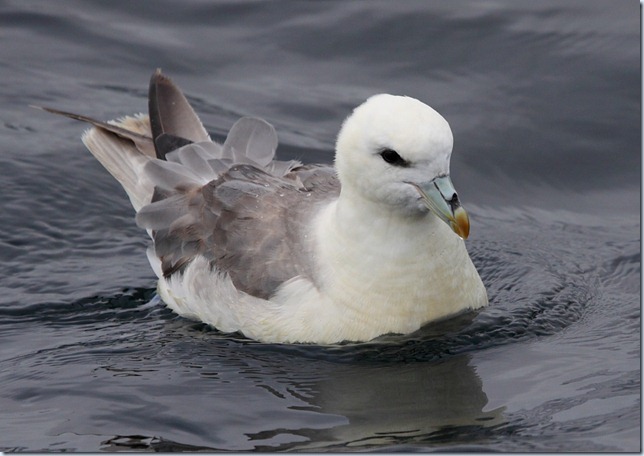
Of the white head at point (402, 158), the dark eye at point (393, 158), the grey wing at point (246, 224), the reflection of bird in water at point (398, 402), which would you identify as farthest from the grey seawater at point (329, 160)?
the dark eye at point (393, 158)

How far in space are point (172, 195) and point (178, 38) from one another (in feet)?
13.7

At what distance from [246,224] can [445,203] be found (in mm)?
1470

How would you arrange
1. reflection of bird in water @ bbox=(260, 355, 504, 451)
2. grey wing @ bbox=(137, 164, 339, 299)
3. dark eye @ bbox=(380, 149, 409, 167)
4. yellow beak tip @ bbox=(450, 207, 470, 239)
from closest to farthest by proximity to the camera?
1. reflection of bird in water @ bbox=(260, 355, 504, 451)
2. yellow beak tip @ bbox=(450, 207, 470, 239)
3. dark eye @ bbox=(380, 149, 409, 167)
4. grey wing @ bbox=(137, 164, 339, 299)

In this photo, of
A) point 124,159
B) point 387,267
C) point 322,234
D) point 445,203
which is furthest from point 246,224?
point 124,159

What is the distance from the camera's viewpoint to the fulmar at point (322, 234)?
246 inches

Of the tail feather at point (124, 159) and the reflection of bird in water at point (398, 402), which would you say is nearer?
the reflection of bird in water at point (398, 402)

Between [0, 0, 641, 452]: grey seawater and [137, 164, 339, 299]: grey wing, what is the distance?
0.41m

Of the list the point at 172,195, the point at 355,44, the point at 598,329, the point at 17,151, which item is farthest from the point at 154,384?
the point at 355,44

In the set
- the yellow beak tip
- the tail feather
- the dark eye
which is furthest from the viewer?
the tail feather

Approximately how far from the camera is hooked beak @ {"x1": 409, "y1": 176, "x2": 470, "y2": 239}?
6.08 meters

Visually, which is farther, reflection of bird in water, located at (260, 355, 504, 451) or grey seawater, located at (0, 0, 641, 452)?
grey seawater, located at (0, 0, 641, 452)

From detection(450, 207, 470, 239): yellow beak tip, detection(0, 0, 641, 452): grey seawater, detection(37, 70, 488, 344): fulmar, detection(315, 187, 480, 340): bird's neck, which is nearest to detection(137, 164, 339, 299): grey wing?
detection(37, 70, 488, 344): fulmar

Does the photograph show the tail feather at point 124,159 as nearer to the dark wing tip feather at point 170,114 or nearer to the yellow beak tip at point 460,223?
the dark wing tip feather at point 170,114

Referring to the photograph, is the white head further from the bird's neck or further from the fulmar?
the bird's neck
